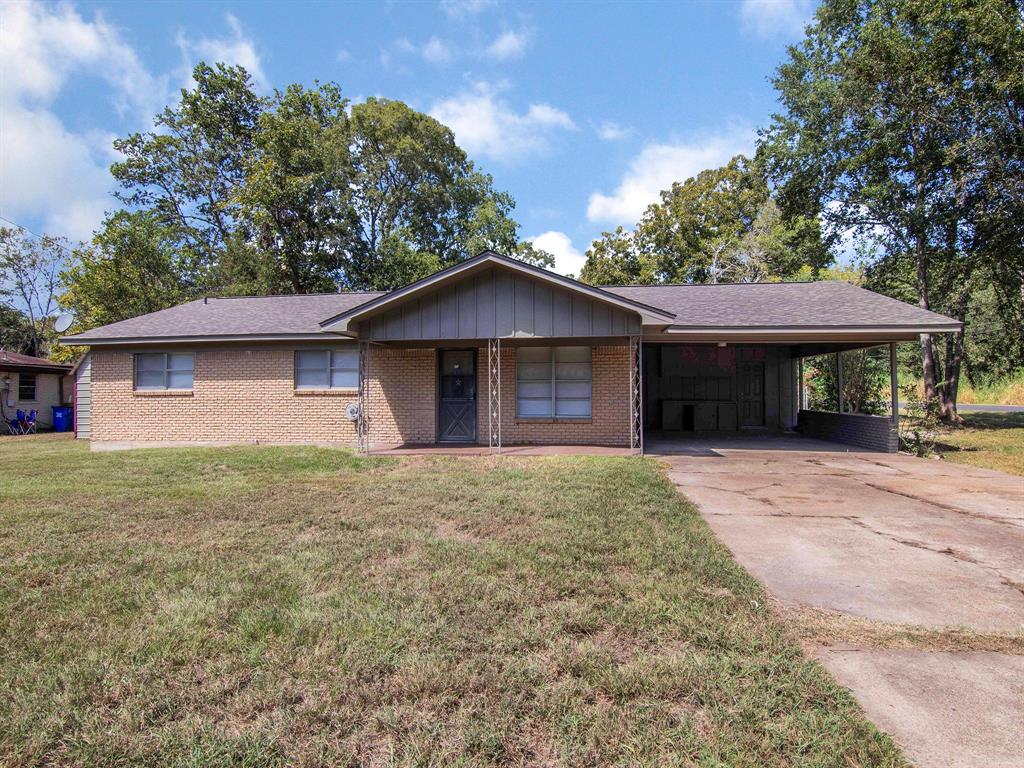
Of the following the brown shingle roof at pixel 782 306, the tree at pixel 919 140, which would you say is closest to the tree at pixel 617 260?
the tree at pixel 919 140

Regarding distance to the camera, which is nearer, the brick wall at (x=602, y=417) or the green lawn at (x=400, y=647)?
the green lawn at (x=400, y=647)

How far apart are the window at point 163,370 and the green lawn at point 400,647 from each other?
7.84 meters

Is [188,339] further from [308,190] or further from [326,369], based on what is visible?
[308,190]

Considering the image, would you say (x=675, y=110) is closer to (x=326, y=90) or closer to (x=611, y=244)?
(x=611, y=244)

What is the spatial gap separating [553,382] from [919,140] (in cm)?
1580

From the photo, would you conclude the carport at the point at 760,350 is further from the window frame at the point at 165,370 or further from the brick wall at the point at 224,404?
the window frame at the point at 165,370

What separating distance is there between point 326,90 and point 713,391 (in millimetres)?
27450

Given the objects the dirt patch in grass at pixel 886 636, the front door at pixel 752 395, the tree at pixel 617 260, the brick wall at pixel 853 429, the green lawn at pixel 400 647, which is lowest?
the dirt patch in grass at pixel 886 636

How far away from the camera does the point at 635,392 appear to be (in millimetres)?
11320

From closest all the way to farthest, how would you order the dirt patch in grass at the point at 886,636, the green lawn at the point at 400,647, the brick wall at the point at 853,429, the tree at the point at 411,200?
the green lawn at the point at 400,647
the dirt patch in grass at the point at 886,636
the brick wall at the point at 853,429
the tree at the point at 411,200

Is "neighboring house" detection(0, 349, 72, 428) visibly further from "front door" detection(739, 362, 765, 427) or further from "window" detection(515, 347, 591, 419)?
"front door" detection(739, 362, 765, 427)

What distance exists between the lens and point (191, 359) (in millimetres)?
12852

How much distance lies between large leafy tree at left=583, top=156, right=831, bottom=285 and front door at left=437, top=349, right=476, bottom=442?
63.5 ft

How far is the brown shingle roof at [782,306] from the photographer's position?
1082 centimetres
